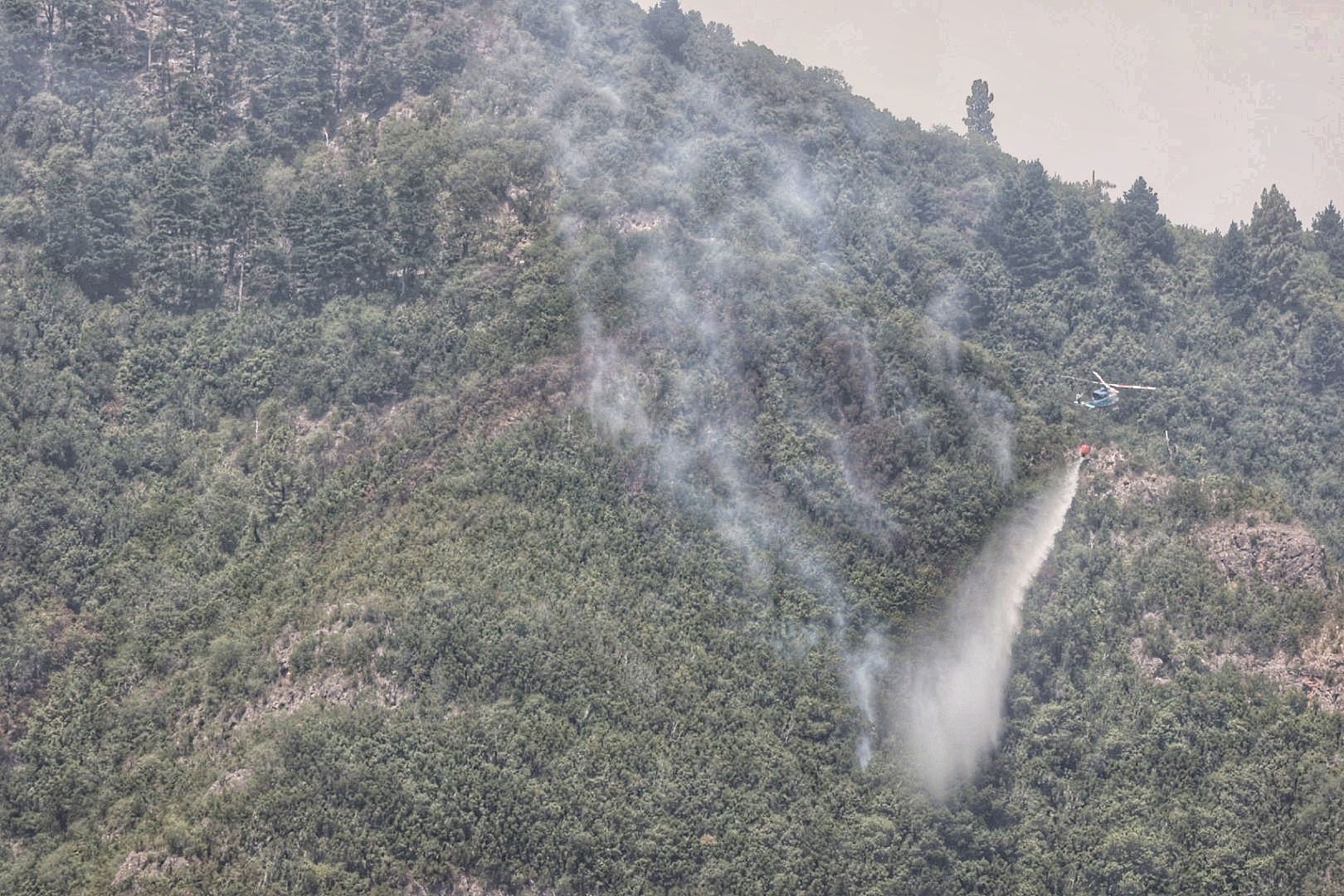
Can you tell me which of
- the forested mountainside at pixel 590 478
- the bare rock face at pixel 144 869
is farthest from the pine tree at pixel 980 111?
the bare rock face at pixel 144 869

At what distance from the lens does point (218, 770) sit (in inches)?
3354

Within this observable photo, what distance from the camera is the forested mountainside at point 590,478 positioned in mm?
86625

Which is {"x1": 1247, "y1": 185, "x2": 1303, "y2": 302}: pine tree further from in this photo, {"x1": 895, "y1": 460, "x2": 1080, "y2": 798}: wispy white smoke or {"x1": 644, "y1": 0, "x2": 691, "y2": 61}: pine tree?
{"x1": 644, "y1": 0, "x2": 691, "y2": 61}: pine tree

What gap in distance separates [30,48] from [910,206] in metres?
55.6

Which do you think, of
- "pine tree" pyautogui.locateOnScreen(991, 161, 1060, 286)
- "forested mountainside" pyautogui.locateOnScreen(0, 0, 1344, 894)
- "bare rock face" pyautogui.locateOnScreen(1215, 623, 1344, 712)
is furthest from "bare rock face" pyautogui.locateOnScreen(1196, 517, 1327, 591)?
"pine tree" pyautogui.locateOnScreen(991, 161, 1060, 286)

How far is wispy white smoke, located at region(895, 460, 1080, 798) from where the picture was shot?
93.6 m

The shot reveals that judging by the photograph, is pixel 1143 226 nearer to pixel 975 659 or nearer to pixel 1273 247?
pixel 1273 247

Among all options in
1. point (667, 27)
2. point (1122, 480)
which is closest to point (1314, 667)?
point (1122, 480)

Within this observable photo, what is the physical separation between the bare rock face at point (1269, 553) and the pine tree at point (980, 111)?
5844 cm

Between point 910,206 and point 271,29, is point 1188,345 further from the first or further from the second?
point 271,29

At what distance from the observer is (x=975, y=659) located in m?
97.2

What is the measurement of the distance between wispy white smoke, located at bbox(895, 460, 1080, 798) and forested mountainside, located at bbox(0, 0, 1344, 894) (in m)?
1.09

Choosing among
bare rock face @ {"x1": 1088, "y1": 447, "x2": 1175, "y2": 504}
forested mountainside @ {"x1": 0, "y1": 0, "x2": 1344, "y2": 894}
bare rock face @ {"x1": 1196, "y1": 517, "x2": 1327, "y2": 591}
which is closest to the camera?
forested mountainside @ {"x1": 0, "y1": 0, "x2": 1344, "y2": 894}

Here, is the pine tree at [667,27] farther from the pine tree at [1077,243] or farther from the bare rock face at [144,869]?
the bare rock face at [144,869]
